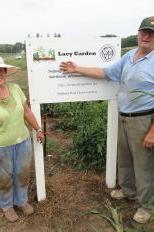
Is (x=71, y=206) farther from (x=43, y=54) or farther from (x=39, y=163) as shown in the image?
(x=43, y=54)

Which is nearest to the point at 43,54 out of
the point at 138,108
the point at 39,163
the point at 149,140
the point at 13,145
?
the point at 13,145

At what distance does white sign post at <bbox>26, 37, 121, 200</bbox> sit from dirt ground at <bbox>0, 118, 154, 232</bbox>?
12.5 inches

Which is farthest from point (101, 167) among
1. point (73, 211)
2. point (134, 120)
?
point (134, 120)

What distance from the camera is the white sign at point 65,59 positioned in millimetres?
4008

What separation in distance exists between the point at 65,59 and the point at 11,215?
1.76m

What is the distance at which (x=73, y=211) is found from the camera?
437 centimetres

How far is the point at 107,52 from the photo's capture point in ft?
13.9

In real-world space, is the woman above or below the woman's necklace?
below

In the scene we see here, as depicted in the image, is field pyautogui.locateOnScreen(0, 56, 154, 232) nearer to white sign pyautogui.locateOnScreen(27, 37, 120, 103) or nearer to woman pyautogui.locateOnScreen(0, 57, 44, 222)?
woman pyautogui.locateOnScreen(0, 57, 44, 222)

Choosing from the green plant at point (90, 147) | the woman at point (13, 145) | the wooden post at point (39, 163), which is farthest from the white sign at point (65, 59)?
the green plant at point (90, 147)

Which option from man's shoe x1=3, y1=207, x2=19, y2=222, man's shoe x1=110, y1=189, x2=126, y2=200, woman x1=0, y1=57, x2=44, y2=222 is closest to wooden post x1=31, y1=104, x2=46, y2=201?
woman x1=0, y1=57, x2=44, y2=222

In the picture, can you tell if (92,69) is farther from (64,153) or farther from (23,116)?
(64,153)

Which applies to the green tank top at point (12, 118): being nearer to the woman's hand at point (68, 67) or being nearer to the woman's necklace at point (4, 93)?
the woman's necklace at point (4, 93)

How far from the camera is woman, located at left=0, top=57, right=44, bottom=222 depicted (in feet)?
12.3
